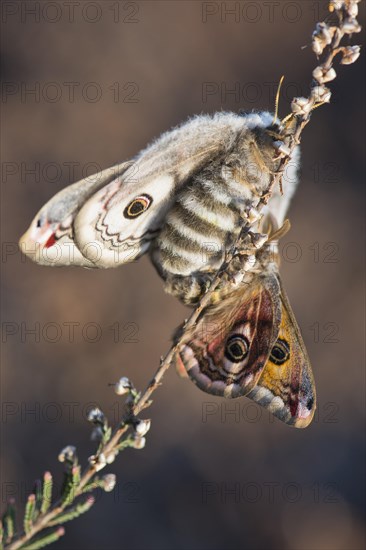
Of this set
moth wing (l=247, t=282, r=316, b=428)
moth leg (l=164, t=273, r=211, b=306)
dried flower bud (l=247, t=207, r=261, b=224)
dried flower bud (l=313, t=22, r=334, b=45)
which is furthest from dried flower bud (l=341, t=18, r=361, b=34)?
moth wing (l=247, t=282, r=316, b=428)

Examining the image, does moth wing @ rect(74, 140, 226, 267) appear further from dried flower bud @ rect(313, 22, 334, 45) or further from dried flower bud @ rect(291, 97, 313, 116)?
dried flower bud @ rect(313, 22, 334, 45)

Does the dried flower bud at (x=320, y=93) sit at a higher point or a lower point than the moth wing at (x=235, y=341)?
higher

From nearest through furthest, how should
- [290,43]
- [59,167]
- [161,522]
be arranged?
[161,522] < [59,167] < [290,43]

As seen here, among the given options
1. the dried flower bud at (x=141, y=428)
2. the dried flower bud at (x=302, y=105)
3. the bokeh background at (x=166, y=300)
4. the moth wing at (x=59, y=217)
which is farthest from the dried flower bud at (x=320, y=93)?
the bokeh background at (x=166, y=300)

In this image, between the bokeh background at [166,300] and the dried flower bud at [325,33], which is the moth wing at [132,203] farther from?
the bokeh background at [166,300]

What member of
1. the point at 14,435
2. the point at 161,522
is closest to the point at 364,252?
the point at 161,522

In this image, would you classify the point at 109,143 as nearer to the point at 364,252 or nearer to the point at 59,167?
the point at 59,167
